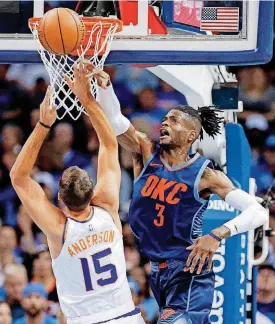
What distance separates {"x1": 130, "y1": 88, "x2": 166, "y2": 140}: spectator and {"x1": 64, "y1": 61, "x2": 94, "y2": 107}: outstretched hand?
4110 mm

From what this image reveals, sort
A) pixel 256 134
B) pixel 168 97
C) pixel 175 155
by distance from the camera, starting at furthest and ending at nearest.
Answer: pixel 168 97
pixel 256 134
pixel 175 155

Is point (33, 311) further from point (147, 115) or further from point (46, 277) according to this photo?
point (147, 115)

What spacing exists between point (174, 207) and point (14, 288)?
349 cm

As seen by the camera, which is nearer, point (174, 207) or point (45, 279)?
point (174, 207)

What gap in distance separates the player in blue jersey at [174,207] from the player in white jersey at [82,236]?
50 cm

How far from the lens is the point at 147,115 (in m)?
9.02

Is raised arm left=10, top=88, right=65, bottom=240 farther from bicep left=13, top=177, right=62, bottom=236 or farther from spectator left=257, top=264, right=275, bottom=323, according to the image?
spectator left=257, top=264, right=275, bottom=323

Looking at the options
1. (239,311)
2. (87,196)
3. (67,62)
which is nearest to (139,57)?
(67,62)

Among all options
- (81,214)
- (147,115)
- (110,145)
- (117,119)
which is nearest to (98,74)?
(117,119)

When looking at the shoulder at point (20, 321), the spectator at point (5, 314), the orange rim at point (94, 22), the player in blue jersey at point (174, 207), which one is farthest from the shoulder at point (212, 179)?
the shoulder at point (20, 321)

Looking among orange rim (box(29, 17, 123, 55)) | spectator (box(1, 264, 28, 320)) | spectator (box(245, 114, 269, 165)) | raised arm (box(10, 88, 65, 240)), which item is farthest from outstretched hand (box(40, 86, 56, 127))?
spectator (box(245, 114, 269, 165))

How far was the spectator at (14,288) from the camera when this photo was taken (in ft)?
26.5

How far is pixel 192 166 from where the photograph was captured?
517 cm

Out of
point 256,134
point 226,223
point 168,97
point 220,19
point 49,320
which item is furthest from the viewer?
point 168,97
